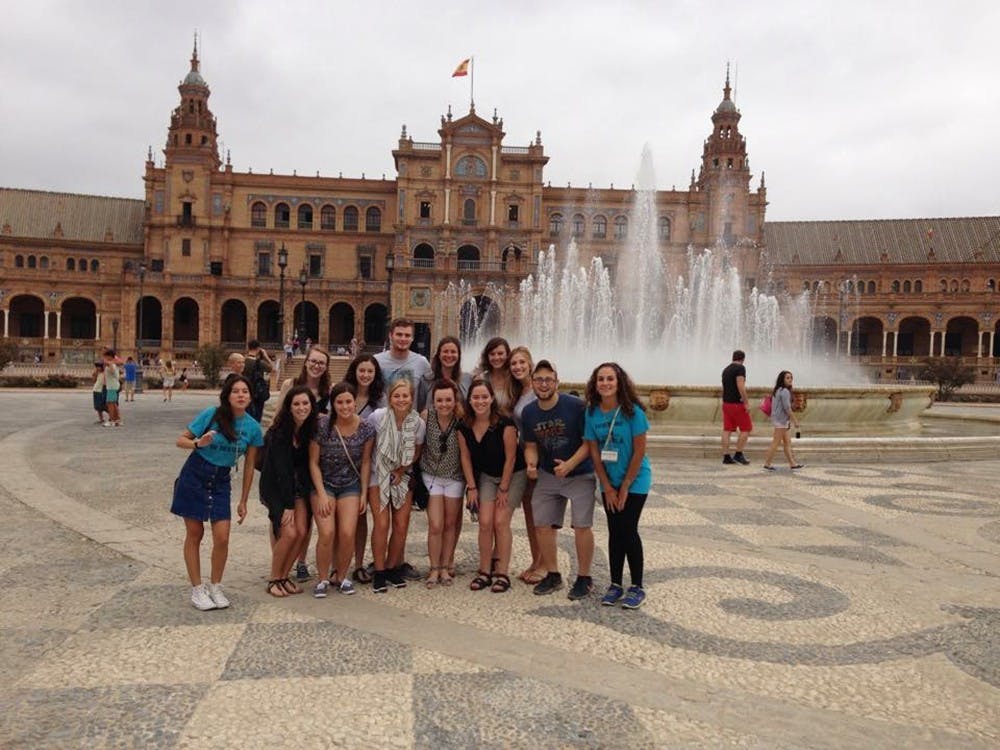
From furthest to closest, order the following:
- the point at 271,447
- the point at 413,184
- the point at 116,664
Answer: the point at 413,184, the point at 271,447, the point at 116,664

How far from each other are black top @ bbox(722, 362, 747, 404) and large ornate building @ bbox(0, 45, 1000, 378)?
4553 cm

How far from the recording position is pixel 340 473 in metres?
5.34

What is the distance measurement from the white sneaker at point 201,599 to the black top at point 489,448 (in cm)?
200

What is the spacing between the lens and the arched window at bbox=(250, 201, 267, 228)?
6297 centimetres

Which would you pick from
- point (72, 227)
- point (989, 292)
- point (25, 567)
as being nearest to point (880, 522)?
point (25, 567)

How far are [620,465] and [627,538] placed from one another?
0.51m

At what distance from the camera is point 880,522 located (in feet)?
26.0

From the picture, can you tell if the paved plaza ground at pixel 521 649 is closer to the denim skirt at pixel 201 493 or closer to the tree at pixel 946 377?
the denim skirt at pixel 201 493

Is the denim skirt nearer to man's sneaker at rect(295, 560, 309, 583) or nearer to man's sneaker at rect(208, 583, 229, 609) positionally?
man's sneaker at rect(208, 583, 229, 609)

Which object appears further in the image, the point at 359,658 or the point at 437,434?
the point at 437,434

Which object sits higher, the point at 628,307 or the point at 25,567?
the point at 628,307

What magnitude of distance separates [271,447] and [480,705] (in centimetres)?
237

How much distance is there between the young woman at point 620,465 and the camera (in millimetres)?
5133

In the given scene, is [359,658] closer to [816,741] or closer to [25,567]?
[816,741]
